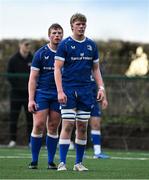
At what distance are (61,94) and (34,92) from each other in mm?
834

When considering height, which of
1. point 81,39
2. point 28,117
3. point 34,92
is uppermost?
point 81,39

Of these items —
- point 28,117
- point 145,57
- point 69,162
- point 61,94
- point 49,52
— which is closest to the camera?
point 61,94

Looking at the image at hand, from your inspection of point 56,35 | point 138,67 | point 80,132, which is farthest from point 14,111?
point 80,132

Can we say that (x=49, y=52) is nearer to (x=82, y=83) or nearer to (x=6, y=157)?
(x=82, y=83)

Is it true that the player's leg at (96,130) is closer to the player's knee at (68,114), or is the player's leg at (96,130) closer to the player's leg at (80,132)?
the player's leg at (80,132)

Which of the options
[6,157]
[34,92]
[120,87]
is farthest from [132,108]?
[34,92]

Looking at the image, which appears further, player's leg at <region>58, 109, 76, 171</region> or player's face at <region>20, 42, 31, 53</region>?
player's face at <region>20, 42, 31, 53</region>

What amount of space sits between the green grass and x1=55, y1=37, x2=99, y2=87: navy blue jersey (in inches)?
47.2

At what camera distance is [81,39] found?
11.3 meters

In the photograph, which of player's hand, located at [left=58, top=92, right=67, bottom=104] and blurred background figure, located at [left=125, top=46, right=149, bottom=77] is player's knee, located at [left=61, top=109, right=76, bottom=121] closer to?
player's hand, located at [left=58, top=92, right=67, bottom=104]

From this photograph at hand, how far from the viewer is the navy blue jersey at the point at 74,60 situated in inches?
441

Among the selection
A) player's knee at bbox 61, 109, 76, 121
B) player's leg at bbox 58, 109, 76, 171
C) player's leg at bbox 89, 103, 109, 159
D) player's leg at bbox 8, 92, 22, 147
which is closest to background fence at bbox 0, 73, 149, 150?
player's leg at bbox 8, 92, 22, 147

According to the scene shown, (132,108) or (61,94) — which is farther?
(132,108)

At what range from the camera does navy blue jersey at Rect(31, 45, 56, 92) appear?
38.3ft
